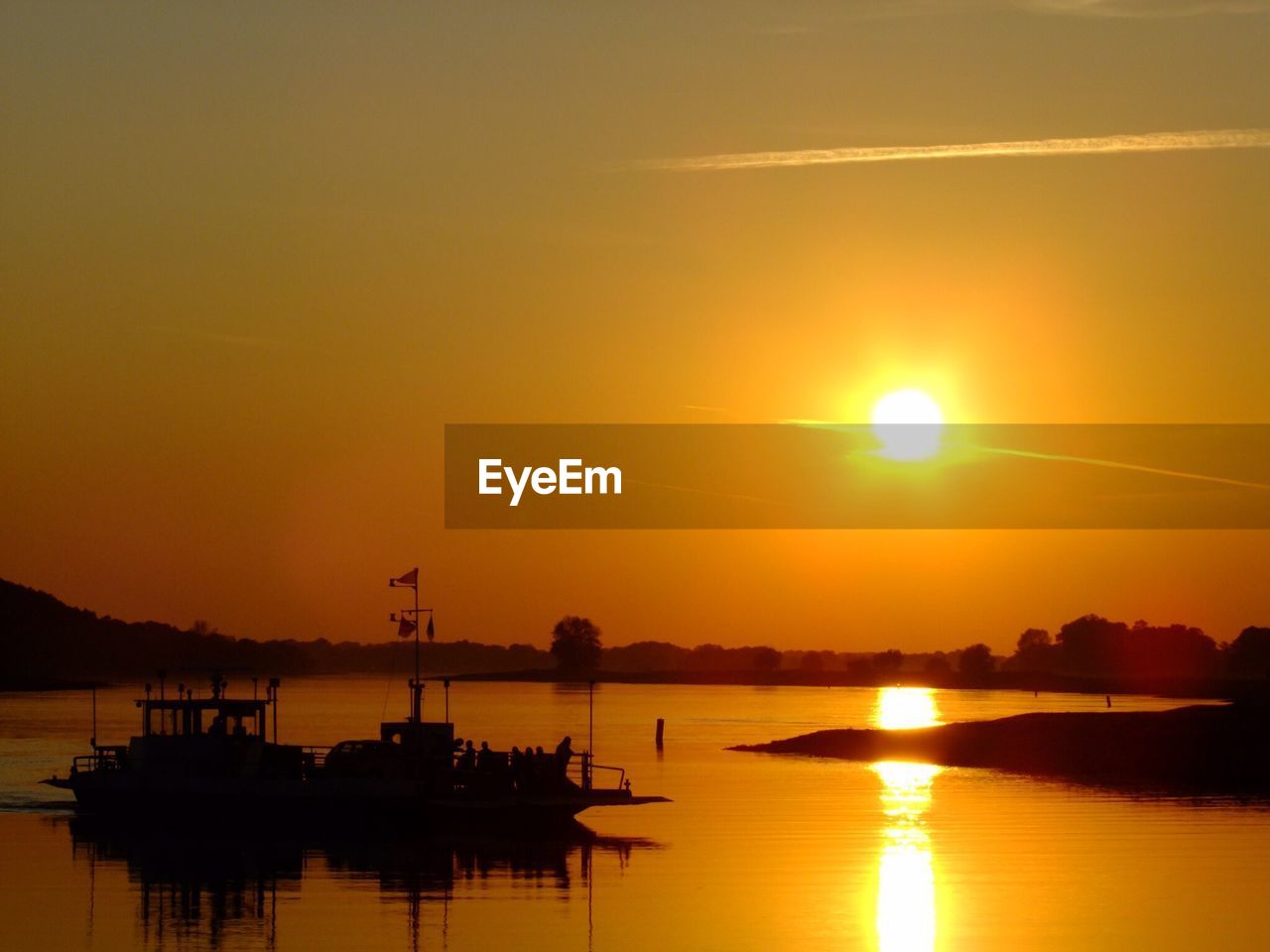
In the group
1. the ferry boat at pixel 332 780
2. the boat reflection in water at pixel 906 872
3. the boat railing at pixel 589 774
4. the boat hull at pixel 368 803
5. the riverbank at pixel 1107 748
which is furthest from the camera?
the riverbank at pixel 1107 748

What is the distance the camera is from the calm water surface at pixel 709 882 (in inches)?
1769

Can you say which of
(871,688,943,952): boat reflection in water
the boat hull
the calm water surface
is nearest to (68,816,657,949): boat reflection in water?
the calm water surface

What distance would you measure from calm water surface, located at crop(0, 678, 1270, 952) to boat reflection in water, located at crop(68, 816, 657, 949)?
0.15 m

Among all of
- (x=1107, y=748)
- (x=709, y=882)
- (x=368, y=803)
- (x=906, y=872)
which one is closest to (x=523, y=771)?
(x=368, y=803)

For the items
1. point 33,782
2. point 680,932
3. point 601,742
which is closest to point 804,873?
point 680,932

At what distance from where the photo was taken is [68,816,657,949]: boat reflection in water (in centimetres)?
4644

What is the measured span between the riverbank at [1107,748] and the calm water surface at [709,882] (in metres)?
14.0

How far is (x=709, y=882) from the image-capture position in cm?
5409

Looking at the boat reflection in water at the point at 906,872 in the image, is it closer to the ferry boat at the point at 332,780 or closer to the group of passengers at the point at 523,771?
the ferry boat at the point at 332,780

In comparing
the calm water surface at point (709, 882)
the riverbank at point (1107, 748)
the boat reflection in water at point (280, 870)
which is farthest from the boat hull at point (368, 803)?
the riverbank at point (1107, 748)

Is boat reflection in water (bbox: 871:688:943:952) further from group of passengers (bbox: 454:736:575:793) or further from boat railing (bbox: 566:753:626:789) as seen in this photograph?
group of passengers (bbox: 454:736:575:793)

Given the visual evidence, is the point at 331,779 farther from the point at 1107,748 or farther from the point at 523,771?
the point at 1107,748

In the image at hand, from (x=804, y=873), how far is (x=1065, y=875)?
308 inches

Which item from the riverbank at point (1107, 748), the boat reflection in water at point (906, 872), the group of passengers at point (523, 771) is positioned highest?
the group of passengers at point (523, 771)
